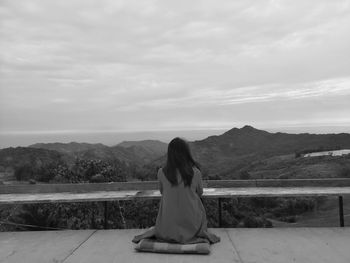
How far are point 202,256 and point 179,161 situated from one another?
116 cm

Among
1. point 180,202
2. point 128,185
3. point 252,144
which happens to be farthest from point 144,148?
point 180,202

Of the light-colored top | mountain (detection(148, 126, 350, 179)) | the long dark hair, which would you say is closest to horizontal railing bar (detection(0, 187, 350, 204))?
Answer: the light-colored top

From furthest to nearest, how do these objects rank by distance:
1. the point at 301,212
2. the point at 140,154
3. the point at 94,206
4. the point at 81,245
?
the point at 140,154
the point at 301,212
the point at 94,206
the point at 81,245

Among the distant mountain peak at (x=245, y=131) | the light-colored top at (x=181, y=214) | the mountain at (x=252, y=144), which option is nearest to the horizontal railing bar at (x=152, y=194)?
the light-colored top at (x=181, y=214)

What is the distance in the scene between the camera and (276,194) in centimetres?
595

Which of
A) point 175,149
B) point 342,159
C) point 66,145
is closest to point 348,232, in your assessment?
point 175,149

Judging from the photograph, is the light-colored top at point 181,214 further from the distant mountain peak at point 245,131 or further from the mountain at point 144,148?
the distant mountain peak at point 245,131

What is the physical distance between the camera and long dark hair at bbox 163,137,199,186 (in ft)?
16.3

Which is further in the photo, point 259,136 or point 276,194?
point 259,136

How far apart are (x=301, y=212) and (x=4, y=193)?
25.0 feet

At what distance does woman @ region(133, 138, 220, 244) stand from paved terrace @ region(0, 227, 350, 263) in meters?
0.30

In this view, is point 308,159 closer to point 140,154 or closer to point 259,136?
point 140,154

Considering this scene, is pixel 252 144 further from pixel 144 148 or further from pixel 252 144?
pixel 144 148

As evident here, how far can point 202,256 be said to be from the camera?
4652mm
